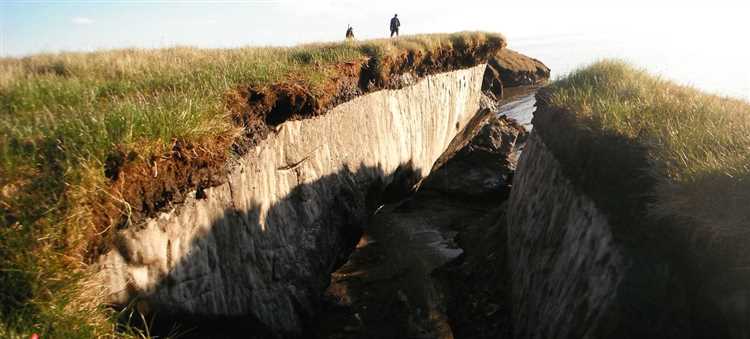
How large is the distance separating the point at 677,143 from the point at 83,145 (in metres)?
6.04

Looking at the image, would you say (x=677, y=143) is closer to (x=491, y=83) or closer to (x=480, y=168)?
(x=480, y=168)

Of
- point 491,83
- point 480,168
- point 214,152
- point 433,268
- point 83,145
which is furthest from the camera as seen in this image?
point 491,83

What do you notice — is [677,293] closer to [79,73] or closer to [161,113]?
[161,113]

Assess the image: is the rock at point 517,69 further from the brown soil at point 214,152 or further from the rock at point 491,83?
the brown soil at point 214,152

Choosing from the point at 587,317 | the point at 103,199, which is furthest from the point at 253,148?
the point at 587,317

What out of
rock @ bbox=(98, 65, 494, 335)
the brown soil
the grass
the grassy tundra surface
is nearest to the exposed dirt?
rock @ bbox=(98, 65, 494, 335)

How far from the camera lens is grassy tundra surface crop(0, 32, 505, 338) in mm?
3590

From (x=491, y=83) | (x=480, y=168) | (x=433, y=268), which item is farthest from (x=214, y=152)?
(x=491, y=83)

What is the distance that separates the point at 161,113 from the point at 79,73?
2.84m

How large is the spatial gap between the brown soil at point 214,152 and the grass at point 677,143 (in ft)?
14.5

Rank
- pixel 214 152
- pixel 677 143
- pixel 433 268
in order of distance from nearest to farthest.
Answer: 1. pixel 677 143
2. pixel 214 152
3. pixel 433 268

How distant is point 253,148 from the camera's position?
6969mm

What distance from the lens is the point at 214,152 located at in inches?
232

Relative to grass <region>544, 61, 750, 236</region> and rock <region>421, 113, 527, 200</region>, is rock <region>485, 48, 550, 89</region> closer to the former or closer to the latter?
rock <region>421, 113, 527, 200</region>
